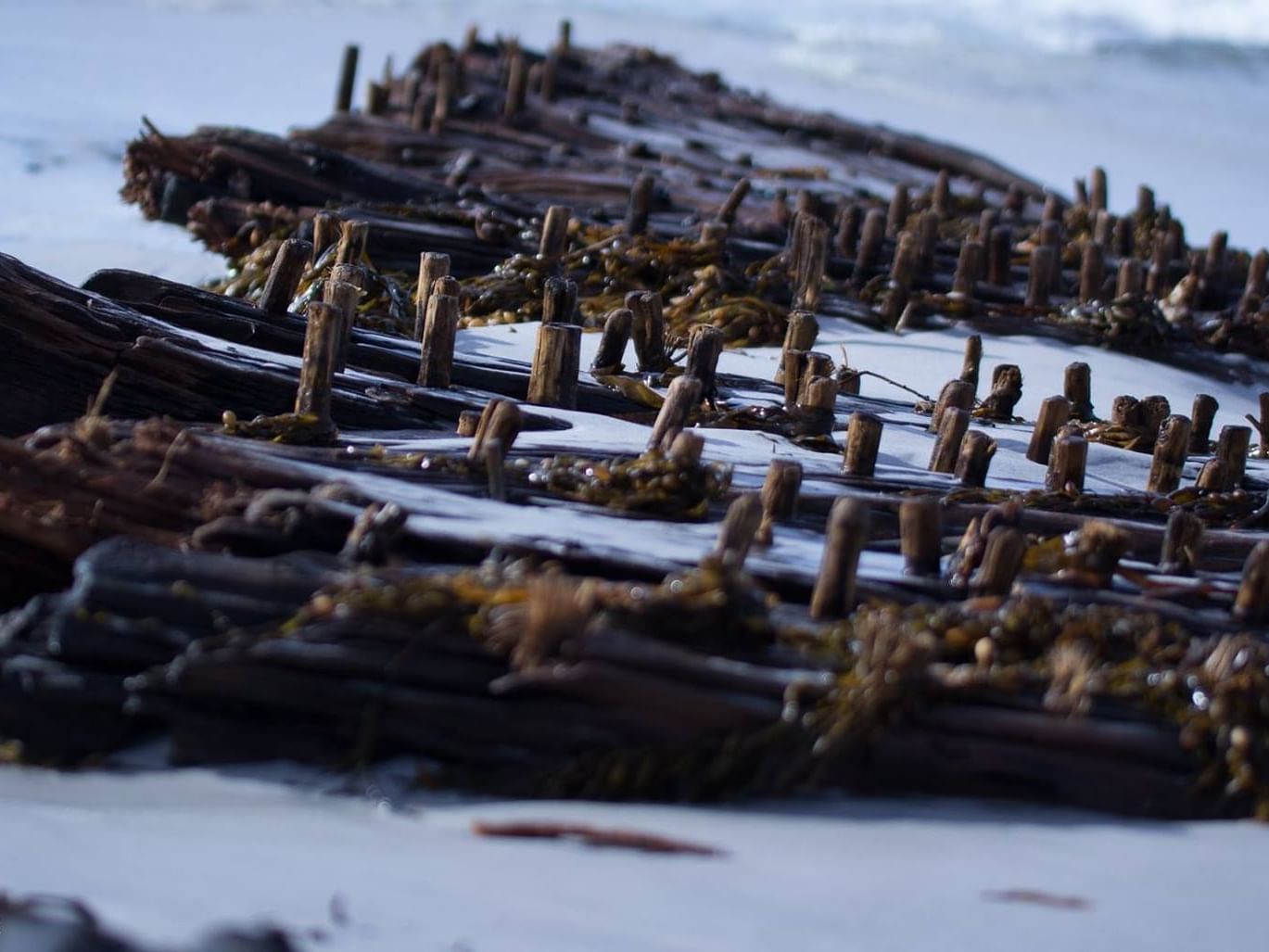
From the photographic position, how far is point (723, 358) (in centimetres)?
689

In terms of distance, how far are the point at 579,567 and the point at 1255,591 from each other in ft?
4.93

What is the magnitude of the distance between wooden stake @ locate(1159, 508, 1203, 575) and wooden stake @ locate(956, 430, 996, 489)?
0.73 m

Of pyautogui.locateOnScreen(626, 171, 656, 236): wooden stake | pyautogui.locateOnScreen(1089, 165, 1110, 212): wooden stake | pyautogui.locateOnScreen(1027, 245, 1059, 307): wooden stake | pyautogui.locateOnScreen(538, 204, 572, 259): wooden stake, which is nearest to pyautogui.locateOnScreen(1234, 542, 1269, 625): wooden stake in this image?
pyautogui.locateOnScreen(538, 204, 572, 259): wooden stake

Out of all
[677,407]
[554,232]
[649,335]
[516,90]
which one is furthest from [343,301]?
[516,90]

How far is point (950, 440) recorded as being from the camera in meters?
4.87

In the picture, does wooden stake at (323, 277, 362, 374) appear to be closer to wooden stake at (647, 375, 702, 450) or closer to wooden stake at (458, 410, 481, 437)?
wooden stake at (458, 410, 481, 437)

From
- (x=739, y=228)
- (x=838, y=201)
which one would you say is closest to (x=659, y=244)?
(x=739, y=228)

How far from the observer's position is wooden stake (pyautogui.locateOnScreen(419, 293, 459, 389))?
5180 mm

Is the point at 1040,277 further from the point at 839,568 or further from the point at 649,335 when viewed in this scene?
the point at 839,568

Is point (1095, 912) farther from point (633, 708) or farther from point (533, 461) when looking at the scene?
point (533, 461)

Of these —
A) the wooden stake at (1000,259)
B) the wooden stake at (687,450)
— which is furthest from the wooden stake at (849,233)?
the wooden stake at (687,450)

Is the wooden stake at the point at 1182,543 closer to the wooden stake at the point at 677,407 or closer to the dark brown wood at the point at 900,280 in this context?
the wooden stake at the point at 677,407

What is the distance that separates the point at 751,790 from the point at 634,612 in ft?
1.34

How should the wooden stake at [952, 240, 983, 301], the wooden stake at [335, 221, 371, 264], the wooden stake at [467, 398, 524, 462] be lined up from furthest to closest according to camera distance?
the wooden stake at [952, 240, 983, 301] < the wooden stake at [335, 221, 371, 264] < the wooden stake at [467, 398, 524, 462]
